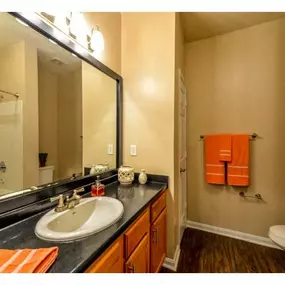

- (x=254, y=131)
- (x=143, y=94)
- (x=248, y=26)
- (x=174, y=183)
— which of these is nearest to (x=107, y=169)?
(x=174, y=183)

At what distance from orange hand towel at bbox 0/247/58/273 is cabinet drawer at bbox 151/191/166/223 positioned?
90 cm

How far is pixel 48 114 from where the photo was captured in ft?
4.38

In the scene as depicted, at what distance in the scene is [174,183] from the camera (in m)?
1.92

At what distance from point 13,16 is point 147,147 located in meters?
1.43

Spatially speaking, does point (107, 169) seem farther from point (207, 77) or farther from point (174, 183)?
point (207, 77)

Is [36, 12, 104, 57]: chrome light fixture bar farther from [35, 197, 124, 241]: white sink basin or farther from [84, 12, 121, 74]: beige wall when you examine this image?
[35, 197, 124, 241]: white sink basin

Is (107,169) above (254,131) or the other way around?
the other way around

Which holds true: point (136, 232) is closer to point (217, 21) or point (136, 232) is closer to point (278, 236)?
point (278, 236)

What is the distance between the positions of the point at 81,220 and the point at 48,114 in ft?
2.51

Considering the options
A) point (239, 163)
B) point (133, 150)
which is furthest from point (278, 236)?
point (133, 150)

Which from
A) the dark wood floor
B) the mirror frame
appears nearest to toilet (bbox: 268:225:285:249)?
the dark wood floor

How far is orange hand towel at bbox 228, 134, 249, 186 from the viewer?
7.54ft

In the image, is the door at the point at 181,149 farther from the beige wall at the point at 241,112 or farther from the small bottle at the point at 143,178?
the small bottle at the point at 143,178

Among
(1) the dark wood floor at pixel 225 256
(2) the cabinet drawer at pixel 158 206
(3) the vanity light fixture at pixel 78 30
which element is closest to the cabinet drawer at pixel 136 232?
(2) the cabinet drawer at pixel 158 206
